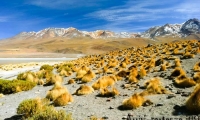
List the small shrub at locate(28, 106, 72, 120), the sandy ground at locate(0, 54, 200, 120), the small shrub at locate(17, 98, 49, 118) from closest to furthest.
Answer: the small shrub at locate(28, 106, 72, 120), the sandy ground at locate(0, 54, 200, 120), the small shrub at locate(17, 98, 49, 118)

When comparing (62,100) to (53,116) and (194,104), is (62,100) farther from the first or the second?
(194,104)

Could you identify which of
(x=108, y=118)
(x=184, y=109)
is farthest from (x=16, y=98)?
(x=184, y=109)

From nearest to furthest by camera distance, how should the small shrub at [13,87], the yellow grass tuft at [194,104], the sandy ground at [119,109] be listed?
the yellow grass tuft at [194,104], the sandy ground at [119,109], the small shrub at [13,87]

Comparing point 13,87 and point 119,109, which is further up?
point 13,87

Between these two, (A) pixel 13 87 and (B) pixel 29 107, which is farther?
(A) pixel 13 87

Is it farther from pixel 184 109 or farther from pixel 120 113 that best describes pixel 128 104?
pixel 184 109

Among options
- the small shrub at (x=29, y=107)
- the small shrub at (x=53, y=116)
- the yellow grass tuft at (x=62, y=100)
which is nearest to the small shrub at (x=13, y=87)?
the yellow grass tuft at (x=62, y=100)

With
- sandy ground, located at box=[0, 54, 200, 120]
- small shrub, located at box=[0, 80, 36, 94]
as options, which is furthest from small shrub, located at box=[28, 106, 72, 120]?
small shrub, located at box=[0, 80, 36, 94]

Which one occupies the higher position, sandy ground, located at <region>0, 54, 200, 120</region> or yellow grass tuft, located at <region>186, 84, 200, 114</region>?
yellow grass tuft, located at <region>186, 84, 200, 114</region>

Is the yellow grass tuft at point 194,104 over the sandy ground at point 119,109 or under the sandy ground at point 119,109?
over

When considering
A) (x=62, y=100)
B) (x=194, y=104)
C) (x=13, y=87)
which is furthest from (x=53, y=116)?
(x=13, y=87)

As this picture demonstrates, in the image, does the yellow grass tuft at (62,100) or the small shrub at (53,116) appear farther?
the yellow grass tuft at (62,100)

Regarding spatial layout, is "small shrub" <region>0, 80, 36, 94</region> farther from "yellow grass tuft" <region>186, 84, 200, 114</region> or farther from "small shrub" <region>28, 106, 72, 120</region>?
"yellow grass tuft" <region>186, 84, 200, 114</region>

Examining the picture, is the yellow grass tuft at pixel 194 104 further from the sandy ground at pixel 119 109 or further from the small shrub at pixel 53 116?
the small shrub at pixel 53 116
